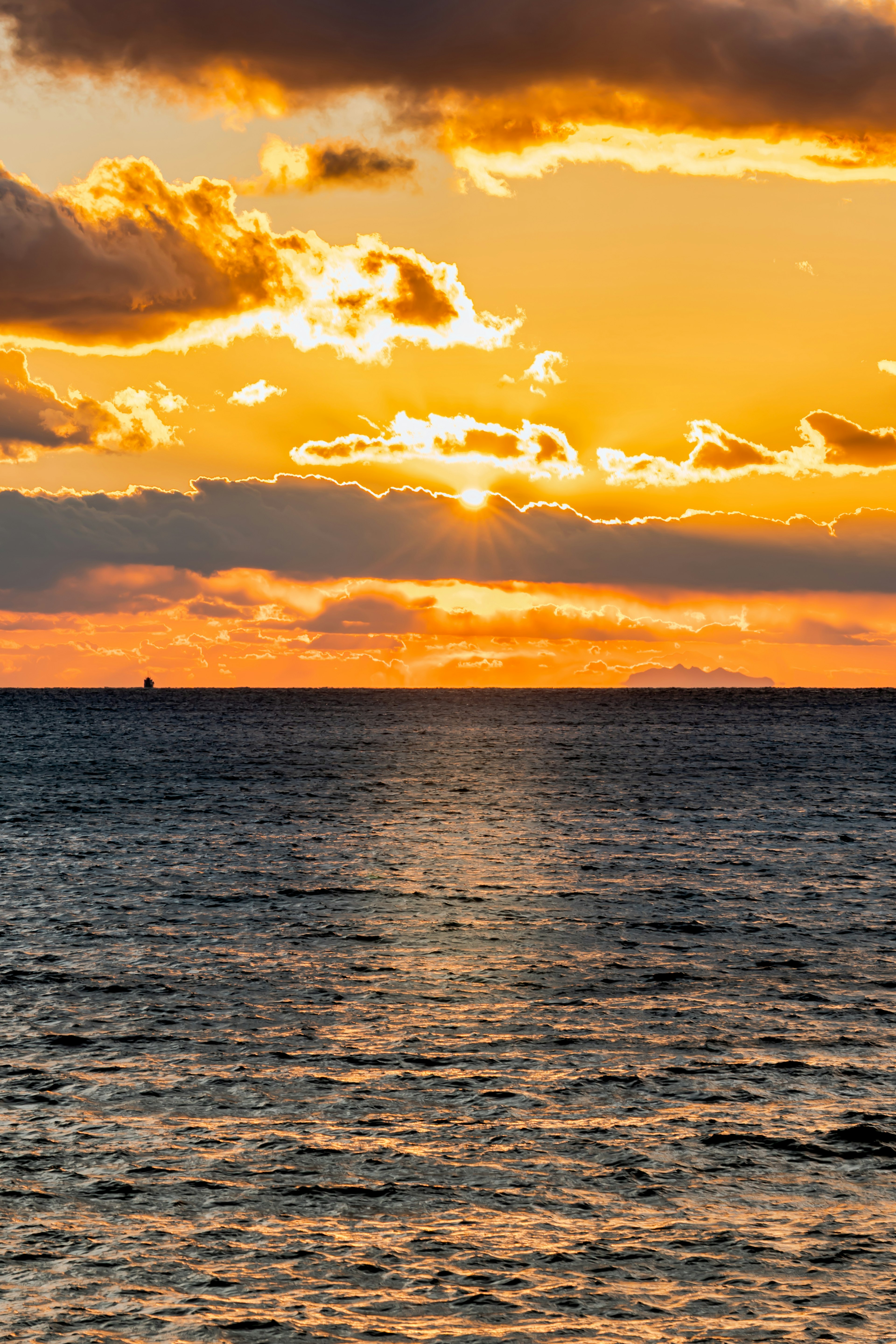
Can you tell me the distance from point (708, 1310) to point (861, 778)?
88430mm

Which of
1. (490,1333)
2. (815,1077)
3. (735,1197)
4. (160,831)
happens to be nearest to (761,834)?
(160,831)

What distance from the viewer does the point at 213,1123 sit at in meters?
19.3

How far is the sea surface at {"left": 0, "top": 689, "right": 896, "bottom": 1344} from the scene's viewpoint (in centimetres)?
1387

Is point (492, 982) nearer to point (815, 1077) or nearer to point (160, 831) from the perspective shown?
point (815, 1077)

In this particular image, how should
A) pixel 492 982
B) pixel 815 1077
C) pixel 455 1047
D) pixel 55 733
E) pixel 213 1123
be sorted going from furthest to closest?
1. pixel 55 733
2. pixel 492 982
3. pixel 455 1047
4. pixel 815 1077
5. pixel 213 1123

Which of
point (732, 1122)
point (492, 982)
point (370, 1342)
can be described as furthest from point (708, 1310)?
point (492, 982)

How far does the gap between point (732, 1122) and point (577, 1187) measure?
156 inches

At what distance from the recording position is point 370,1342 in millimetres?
12781

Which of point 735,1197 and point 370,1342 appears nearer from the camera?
point 370,1342

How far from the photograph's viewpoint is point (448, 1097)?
67.1ft

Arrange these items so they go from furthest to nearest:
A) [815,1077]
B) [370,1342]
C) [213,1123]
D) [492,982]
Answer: [492,982] < [815,1077] < [213,1123] < [370,1342]

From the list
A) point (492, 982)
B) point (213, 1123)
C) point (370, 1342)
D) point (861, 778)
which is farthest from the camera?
point (861, 778)

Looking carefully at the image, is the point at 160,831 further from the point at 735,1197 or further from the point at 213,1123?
the point at 735,1197

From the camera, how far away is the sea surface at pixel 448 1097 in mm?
13867
